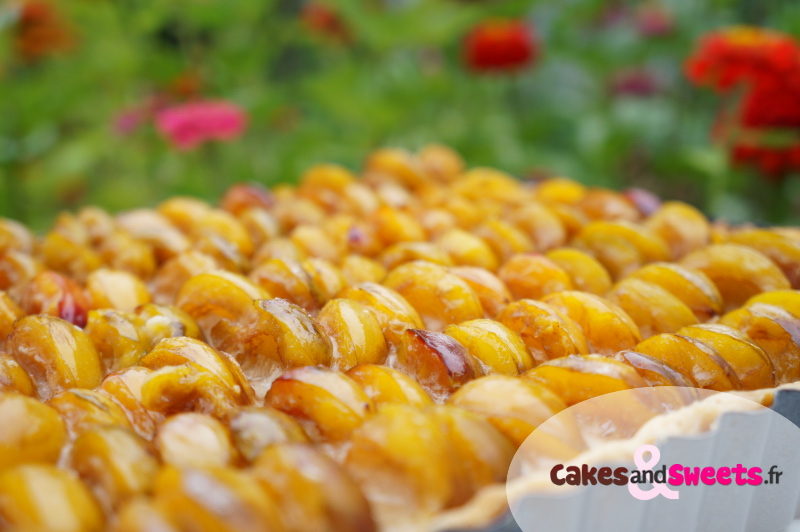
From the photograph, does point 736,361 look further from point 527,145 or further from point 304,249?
point 527,145

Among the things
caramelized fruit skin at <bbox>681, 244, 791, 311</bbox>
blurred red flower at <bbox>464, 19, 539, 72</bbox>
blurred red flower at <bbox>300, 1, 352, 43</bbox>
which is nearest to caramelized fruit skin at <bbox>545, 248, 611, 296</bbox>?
caramelized fruit skin at <bbox>681, 244, 791, 311</bbox>

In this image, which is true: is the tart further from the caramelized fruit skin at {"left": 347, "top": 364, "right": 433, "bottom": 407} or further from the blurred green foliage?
the blurred green foliage

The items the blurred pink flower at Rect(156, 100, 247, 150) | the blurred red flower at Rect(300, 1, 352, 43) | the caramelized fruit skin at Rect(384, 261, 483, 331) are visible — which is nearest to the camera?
the caramelized fruit skin at Rect(384, 261, 483, 331)

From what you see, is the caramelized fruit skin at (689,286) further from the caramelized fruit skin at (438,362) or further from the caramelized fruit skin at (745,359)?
the caramelized fruit skin at (438,362)

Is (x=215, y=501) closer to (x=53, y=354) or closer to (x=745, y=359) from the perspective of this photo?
(x=53, y=354)

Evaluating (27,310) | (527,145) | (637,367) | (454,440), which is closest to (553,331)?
(637,367)

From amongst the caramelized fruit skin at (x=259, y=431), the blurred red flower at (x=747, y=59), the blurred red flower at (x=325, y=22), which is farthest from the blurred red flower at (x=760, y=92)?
the caramelized fruit skin at (x=259, y=431)
